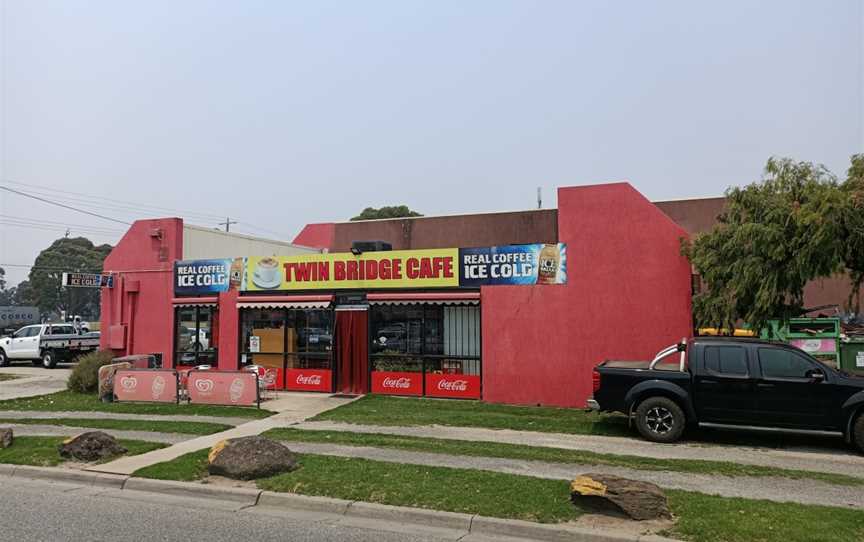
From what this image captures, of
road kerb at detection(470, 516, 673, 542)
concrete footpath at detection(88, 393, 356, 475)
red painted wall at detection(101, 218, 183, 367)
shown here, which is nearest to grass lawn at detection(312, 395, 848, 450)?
concrete footpath at detection(88, 393, 356, 475)

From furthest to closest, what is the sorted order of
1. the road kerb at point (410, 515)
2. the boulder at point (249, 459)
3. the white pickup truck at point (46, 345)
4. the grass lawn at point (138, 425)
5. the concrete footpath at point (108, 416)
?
the white pickup truck at point (46, 345), the concrete footpath at point (108, 416), the grass lawn at point (138, 425), the boulder at point (249, 459), the road kerb at point (410, 515)

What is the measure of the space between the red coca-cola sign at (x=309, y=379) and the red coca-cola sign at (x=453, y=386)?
2793mm

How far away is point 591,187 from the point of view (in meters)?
14.6

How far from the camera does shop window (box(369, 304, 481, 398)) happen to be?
15781 millimetres

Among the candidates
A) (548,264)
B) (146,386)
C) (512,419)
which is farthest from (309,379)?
(548,264)

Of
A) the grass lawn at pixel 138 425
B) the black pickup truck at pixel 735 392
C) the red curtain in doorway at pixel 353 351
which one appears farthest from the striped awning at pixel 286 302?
the black pickup truck at pixel 735 392

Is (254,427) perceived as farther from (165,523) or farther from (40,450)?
(165,523)

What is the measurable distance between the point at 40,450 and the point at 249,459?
4.23 meters

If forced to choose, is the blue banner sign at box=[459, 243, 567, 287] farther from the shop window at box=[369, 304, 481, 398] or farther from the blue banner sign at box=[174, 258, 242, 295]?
the blue banner sign at box=[174, 258, 242, 295]

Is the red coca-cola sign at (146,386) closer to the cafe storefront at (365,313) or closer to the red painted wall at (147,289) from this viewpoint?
the cafe storefront at (365,313)

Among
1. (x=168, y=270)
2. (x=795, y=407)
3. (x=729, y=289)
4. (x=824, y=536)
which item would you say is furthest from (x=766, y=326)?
(x=168, y=270)

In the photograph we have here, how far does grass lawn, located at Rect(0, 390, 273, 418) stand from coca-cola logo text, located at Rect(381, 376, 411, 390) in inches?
134

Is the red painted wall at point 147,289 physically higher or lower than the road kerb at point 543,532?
higher

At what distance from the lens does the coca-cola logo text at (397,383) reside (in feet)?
53.2
